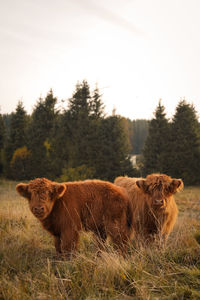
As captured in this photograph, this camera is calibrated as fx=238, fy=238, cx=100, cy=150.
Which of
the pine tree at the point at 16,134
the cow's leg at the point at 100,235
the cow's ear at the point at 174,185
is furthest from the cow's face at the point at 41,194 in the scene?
the pine tree at the point at 16,134

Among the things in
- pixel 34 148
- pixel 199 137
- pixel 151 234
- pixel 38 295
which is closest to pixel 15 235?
pixel 38 295

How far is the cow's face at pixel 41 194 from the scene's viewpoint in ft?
11.8

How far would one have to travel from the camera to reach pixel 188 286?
2480mm

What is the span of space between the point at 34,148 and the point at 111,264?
72.5 ft

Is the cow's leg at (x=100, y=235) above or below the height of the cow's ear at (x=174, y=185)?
below

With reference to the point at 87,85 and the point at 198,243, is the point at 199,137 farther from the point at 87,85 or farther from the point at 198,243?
the point at 198,243

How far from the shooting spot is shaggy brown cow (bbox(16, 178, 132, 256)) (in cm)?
372

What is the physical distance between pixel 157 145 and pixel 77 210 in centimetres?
1745

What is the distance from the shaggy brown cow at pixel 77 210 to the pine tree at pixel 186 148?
1654 cm

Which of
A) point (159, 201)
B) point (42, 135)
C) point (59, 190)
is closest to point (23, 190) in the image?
point (59, 190)

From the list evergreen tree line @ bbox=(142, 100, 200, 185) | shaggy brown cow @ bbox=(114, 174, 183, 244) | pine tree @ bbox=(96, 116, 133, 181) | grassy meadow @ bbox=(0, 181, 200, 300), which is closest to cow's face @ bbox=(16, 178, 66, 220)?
grassy meadow @ bbox=(0, 181, 200, 300)

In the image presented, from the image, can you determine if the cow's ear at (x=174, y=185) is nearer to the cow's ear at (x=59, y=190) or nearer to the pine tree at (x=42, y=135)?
the cow's ear at (x=59, y=190)

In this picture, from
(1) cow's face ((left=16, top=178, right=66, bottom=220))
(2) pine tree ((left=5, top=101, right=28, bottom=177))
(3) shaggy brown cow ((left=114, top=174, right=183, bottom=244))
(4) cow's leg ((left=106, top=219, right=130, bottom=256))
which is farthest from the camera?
(2) pine tree ((left=5, top=101, right=28, bottom=177))

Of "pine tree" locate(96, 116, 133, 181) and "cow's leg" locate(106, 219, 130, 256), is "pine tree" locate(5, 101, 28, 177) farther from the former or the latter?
"cow's leg" locate(106, 219, 130, 256)
